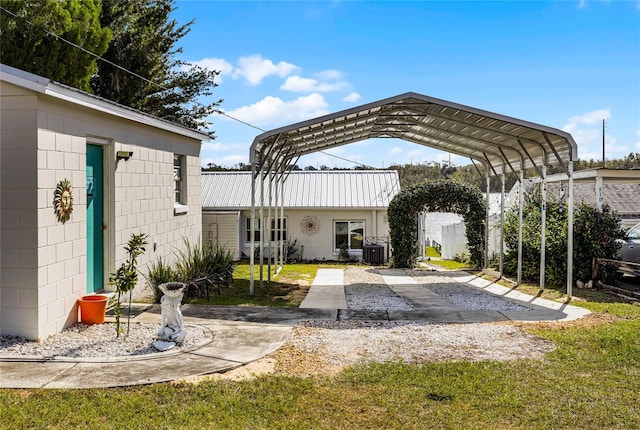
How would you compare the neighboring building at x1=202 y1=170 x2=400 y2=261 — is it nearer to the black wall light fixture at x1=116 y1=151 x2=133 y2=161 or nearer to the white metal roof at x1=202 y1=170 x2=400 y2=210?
the white metal roof at x1=202 y1=170 x2=400 y2=210

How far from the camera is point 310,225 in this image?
20719 millimetres

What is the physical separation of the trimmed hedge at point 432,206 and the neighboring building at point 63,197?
816 centimetres

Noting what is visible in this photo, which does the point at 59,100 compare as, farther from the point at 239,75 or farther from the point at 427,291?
the point at 239,75

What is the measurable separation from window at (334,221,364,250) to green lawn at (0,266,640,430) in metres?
14.9

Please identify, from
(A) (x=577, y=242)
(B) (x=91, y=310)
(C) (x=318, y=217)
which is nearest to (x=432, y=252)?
(C) (x=318, y=217)

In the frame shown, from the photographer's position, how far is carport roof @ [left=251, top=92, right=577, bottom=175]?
9.72 meters

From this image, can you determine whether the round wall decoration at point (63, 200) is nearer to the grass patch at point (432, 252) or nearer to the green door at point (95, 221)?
the green door at point (95, 221)

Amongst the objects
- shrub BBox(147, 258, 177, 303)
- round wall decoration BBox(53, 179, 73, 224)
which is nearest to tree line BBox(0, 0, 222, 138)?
shrub BBox(147, 258, 177, 303)

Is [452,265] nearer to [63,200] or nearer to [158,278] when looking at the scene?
[158,278]

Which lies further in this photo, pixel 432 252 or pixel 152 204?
pixel 432 252

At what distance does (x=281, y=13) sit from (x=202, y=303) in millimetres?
8490

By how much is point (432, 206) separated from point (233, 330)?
9918 mm

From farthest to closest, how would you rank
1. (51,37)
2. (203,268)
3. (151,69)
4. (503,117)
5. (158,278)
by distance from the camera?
Result: (151,69) < (51,37) < (203,268) < (503,117) < (158,278)

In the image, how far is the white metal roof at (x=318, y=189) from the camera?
20344 millimetres
